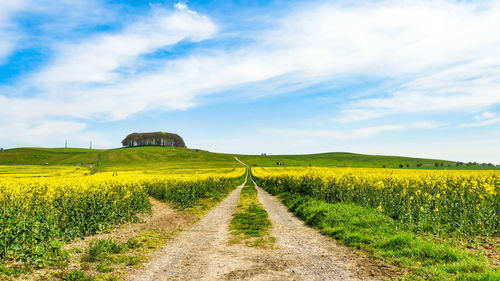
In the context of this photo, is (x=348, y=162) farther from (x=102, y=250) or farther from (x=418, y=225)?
(x=102, y=250)

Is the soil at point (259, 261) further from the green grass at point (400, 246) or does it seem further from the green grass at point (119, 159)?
the green grass at point (119, 159)

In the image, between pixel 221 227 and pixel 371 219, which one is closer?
pixel 371 219

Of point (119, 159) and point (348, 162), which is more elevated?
point (119, 159)

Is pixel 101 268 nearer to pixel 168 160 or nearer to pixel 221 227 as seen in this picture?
pixel 221 227

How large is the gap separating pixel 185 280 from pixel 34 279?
11.7 ft

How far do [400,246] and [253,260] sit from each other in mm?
4412

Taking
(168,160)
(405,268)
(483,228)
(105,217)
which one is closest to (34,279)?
Answer: (105,217)

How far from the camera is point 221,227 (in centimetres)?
1374

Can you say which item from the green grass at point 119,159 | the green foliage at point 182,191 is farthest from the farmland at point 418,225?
the green grass at point 119,159

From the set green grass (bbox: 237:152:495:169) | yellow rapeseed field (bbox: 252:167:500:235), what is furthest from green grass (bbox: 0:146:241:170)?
yellow rapeseed field (bbox: 252:167:500:235)

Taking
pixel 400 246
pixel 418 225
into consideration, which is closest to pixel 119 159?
pixel 418 225

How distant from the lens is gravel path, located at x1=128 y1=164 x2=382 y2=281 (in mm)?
7109

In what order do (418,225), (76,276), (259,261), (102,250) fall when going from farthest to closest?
(418,225)
(102,250)
(259,261)
(76,276)

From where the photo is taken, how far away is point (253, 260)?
8.34 meters
